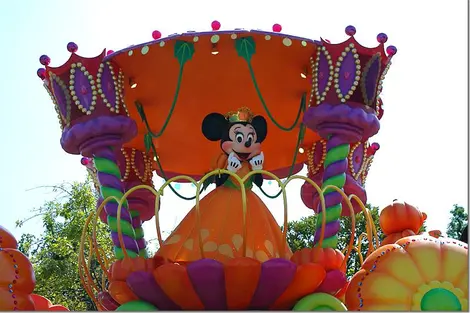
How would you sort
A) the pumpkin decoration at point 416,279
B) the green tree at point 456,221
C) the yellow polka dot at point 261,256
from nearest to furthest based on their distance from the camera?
the pumpkin decoration at point 416,279
the yellow polka dot at point 261,256
the green tree at point 456,221

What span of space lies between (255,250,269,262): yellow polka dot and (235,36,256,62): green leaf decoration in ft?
5.96

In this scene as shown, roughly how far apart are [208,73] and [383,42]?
1.85 m

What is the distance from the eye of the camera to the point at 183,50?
7.57 m

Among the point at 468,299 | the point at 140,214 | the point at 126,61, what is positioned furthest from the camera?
the point at 140,214

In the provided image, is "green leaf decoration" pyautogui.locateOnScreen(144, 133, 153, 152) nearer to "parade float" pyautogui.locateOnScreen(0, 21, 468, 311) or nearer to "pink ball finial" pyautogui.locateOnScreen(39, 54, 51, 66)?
"parade float" pyautogui.locateOnScreen(0, 21, 468, 311)

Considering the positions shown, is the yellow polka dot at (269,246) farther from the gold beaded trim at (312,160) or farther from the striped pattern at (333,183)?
the gold beaded trim at (312,160)

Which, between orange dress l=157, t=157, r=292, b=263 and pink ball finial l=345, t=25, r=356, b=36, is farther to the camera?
pink ball finial l=345, t=25, r=356, b=36

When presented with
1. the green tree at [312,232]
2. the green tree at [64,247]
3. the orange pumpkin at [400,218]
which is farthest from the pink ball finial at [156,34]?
the green tree at [312,232]

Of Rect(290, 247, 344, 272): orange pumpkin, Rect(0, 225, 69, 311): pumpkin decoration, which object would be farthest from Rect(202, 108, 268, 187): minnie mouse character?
Rect(0, 225, 69, 311): pumpkin decoration

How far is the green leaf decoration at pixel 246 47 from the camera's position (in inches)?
295

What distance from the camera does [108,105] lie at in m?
7.48

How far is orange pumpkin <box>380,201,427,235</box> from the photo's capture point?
8.19 m

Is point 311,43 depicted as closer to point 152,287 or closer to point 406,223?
point 406,223

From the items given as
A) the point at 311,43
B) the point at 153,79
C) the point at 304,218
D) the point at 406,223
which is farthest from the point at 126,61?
the point at 304,218
